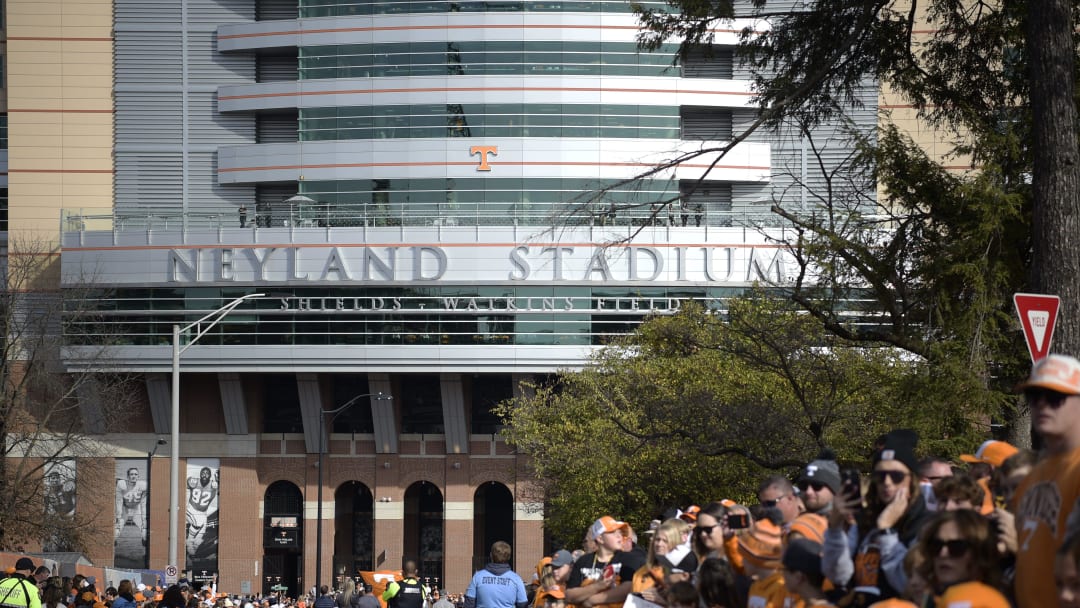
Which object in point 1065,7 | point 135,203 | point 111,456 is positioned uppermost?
point 135,203

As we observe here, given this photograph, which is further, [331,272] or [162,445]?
[162,445]

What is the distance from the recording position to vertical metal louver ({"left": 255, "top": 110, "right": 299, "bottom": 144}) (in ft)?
219

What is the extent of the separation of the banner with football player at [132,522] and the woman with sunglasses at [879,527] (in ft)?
208

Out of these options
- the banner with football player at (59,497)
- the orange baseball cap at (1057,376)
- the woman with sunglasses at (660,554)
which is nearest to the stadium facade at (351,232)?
the banner with football player at (59,497)

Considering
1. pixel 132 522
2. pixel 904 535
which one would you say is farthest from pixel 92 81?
pixel 904 535

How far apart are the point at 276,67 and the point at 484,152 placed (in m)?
11.5

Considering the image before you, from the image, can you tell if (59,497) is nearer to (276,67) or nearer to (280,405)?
(280,405)

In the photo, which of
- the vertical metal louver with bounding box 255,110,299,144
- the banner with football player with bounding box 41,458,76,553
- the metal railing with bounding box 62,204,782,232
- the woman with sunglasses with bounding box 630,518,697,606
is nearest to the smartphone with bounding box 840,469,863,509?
the woman with sunglasses with bounding box 630,518,697,606

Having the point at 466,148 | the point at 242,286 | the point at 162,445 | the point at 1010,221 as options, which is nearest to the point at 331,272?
the point at 242,286

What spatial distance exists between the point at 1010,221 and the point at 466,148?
48572 mm

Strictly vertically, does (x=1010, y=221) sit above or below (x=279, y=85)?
below

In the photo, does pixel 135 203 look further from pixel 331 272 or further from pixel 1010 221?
pixel 1010 221

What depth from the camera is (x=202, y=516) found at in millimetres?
67062

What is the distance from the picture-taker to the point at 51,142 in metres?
67.2
